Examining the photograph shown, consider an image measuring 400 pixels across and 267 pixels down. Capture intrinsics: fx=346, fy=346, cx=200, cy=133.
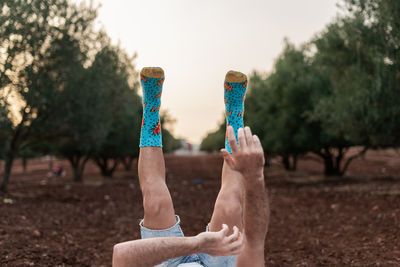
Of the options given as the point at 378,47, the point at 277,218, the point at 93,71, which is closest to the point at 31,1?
the point at 93,71

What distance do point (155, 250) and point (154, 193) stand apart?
31.7 inches

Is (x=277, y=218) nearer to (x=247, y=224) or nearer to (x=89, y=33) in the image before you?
(x=247, y=224)

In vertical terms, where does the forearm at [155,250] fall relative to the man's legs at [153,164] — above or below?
below

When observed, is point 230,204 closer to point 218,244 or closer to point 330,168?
point 218,244

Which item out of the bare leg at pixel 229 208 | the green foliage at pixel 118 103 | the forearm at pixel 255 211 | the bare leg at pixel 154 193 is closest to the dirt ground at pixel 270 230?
the bare leg at pixel 154 193

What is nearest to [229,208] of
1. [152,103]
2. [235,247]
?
[235,247]

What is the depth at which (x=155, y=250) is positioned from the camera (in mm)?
2123

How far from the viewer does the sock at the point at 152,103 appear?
3.16 metres

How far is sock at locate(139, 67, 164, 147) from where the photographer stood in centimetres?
316

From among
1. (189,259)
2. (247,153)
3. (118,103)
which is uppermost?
(118,103)

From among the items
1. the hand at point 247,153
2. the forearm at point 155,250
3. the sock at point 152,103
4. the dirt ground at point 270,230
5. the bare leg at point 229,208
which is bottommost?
the dirt ground at point 270,230

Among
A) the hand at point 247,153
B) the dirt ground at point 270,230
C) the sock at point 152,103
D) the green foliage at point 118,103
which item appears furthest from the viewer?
the green foliage at point 118,103

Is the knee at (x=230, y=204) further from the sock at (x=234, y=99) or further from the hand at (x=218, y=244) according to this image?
the sock at (x=234, y=99)

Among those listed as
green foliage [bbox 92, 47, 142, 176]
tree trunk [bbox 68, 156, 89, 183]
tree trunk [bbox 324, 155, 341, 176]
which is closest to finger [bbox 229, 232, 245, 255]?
green foliage [bbox 92, 47, 142, 176]
